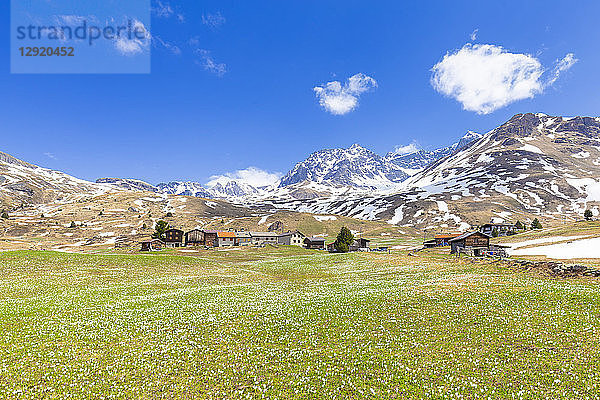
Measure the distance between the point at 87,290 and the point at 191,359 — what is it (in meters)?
27.3

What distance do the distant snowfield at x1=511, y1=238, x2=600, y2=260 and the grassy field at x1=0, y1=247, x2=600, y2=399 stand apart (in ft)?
138

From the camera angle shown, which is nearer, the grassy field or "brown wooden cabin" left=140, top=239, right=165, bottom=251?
the grassy field

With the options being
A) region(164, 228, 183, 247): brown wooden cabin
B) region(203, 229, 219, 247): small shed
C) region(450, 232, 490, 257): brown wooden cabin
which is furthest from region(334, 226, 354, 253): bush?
region(164, 228, 183, 247): brown wooden cabin

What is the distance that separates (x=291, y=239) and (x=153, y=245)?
204 ft

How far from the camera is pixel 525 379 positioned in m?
13.1

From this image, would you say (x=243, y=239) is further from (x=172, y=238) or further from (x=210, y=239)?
(x=172, y=238)

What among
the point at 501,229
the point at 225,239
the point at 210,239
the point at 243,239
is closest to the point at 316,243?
the point at 243,239

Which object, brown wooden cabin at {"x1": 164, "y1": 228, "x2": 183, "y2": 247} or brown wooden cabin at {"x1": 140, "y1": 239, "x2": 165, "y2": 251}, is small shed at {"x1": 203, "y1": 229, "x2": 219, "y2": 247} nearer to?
brown wooden cabin at {"x1": 164, "y1": 228, "x2": 183, "y2": 247}

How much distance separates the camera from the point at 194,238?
136 m

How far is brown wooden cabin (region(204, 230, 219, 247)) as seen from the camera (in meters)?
134

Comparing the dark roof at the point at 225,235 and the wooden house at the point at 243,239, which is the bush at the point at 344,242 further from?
the dark roof at the point at 225,235

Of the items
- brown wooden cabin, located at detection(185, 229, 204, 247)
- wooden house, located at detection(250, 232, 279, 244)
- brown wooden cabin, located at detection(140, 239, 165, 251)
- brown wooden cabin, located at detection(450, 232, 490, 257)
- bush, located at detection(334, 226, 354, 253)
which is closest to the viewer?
brown wooden cabin, located at detection(450, 232, 490, 257)

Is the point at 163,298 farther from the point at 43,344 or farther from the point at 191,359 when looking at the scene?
the point at 191,359

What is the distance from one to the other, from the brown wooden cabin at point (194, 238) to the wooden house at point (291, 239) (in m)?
38.0
